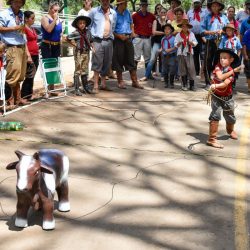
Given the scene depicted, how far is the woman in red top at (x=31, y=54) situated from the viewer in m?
9.43

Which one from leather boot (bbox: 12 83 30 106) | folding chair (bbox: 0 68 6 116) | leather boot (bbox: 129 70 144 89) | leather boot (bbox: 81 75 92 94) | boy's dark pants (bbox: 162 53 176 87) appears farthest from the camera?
boy's dark pants (bbox: 162 53 176 87)

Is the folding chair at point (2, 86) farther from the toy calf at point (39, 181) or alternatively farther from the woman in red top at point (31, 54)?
the toy calf at point (39, 181)

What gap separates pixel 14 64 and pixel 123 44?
10.8 feet

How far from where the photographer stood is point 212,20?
36.2 ft

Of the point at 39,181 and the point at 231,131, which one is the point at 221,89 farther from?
the point at 39,181

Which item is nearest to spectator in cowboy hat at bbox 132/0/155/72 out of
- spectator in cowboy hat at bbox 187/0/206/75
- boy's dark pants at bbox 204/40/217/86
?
spectator in cowboy hat at bbox 187/0/206/75

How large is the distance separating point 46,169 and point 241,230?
1.91 meters

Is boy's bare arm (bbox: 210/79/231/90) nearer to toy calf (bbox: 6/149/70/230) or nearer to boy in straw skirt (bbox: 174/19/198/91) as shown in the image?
toy calf (bbox: 6/149/70/230)

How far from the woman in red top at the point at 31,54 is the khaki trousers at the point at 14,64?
52 cm

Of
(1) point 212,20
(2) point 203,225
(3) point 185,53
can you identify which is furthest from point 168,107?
(2) point 203,225

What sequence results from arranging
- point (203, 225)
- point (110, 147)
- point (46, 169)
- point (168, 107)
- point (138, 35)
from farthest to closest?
point (138, 35)
point (168, 107)
point (110, 147)
point (203, 225)
point (46, 169)

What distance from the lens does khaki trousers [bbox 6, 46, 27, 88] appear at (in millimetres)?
Answer: 8539

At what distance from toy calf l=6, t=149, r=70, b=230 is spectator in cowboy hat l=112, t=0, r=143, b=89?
663 cm

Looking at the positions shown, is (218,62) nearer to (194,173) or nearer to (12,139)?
(194,173)
